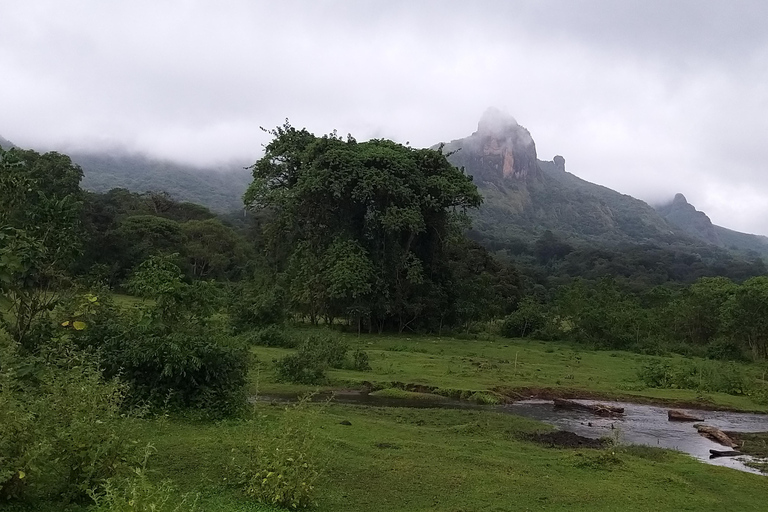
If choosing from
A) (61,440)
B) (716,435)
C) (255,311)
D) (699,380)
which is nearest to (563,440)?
(716,435)

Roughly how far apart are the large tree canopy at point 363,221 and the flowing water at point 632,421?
18.2 m

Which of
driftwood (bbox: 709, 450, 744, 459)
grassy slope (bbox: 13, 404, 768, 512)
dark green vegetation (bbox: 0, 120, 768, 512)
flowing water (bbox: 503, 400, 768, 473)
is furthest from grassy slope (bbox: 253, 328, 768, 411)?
driftwood (bbox: 709, 450, 744, 459)

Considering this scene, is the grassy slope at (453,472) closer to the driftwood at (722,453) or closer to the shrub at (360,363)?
the driftwood at (722,453)

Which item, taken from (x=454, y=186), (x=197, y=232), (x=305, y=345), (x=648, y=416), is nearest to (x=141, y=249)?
(x=197, y=232)

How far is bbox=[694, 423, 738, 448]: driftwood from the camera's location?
681 inches

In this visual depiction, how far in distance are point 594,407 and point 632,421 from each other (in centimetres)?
168

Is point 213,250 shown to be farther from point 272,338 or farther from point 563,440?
point 563,440

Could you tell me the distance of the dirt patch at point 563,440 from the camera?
15227 millimetres

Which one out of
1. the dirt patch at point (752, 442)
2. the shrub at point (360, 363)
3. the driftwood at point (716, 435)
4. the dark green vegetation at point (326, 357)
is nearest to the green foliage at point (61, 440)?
the dark green vegetation at point (326, 357)

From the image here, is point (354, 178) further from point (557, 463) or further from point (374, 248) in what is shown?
point (557, 463)

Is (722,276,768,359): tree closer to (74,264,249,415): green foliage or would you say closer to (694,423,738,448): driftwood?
(694,423,738,448): driftwood

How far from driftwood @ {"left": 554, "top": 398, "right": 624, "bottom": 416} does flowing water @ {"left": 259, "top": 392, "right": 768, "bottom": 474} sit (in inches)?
10.7

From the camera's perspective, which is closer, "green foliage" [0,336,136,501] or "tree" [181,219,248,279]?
"green foliage" [0,336,136,501]

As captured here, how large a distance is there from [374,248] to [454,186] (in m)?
7.23
